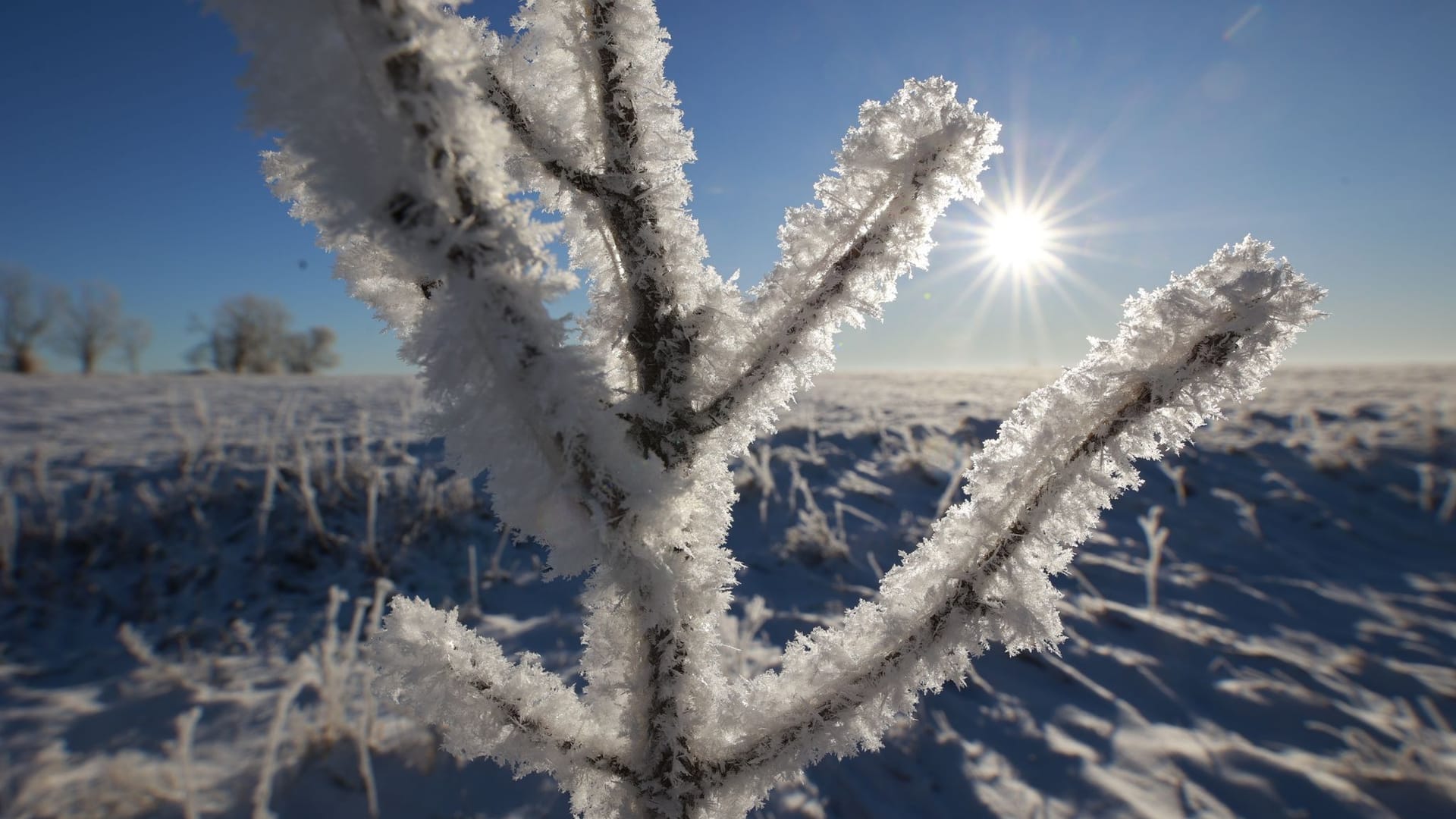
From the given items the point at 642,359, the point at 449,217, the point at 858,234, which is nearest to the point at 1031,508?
the point at 858,234

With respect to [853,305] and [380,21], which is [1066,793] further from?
[380,21]

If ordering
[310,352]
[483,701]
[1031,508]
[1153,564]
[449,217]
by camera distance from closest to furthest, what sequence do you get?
1. [449,217]
2. [1031,508]
3. [483,701]
4. [1153,564]
5. [310,352]

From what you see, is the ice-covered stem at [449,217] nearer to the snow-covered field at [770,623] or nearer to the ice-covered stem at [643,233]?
the ice-covered stem at [643,233]

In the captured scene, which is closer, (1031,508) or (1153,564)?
(1031,508)

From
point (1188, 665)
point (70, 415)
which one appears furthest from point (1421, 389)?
point (70, 415)

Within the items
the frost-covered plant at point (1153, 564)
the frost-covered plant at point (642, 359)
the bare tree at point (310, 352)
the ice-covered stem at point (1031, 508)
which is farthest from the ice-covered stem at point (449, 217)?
the bare tree at point (310, 352)

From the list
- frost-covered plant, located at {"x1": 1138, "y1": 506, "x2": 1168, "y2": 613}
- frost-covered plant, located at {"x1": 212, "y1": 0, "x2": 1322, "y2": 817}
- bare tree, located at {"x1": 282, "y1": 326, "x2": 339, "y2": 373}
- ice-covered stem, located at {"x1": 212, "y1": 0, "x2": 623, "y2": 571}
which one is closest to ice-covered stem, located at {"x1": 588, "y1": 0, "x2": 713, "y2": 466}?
frost-covered plant, located at {"x1": 212, "y1": 0, "x2": 1322, "y2": 817}

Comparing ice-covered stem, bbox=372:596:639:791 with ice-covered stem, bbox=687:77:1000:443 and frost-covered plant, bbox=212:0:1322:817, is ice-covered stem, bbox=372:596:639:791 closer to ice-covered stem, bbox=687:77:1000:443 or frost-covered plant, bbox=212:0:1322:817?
frost-covered plant, bbox=212:0:1322:817

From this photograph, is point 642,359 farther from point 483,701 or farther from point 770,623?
point 770,623
